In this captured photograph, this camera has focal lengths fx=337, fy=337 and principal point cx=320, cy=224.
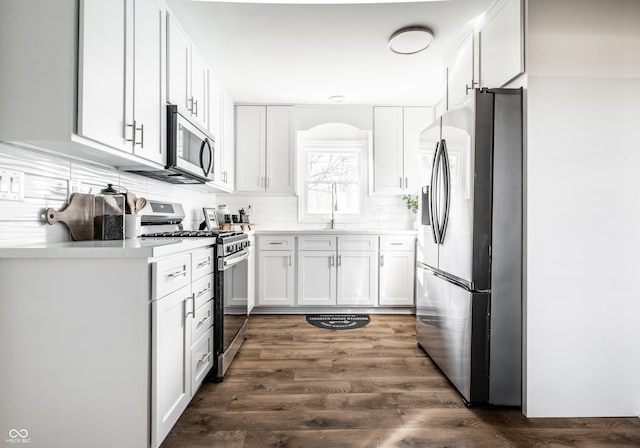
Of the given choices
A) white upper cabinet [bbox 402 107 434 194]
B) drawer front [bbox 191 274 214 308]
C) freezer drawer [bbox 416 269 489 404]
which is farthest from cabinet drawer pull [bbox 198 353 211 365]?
white upper cabinet [bbox 402 107 434 194]

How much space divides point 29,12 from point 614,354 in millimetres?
3232

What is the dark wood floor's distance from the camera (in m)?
1.65

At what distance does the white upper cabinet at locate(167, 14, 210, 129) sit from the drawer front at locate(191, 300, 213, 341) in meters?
1.32

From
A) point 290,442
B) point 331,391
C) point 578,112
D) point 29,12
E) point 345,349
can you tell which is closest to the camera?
point 29,12

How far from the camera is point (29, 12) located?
1.35m

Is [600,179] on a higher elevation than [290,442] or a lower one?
higher

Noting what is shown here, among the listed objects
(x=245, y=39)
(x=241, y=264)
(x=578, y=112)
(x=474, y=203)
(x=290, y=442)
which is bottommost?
(x=290, y=442)

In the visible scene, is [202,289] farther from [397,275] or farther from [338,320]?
[397,275]

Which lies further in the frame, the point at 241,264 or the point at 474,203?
the point at 241,264

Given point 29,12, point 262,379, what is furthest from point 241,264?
point 29,12

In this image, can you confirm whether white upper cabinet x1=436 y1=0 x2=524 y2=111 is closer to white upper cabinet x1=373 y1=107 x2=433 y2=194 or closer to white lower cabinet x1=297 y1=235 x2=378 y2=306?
white upper cabinet x1=373 y1=107 x2=433 y2=194

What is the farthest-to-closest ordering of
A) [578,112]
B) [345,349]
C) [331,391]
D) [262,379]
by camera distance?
[345,349] → [262,379] → [331,391] → [578,112]

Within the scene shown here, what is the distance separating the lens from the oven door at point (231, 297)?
2.26 metres

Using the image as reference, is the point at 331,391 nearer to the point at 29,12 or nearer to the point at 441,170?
the point at 441,170
